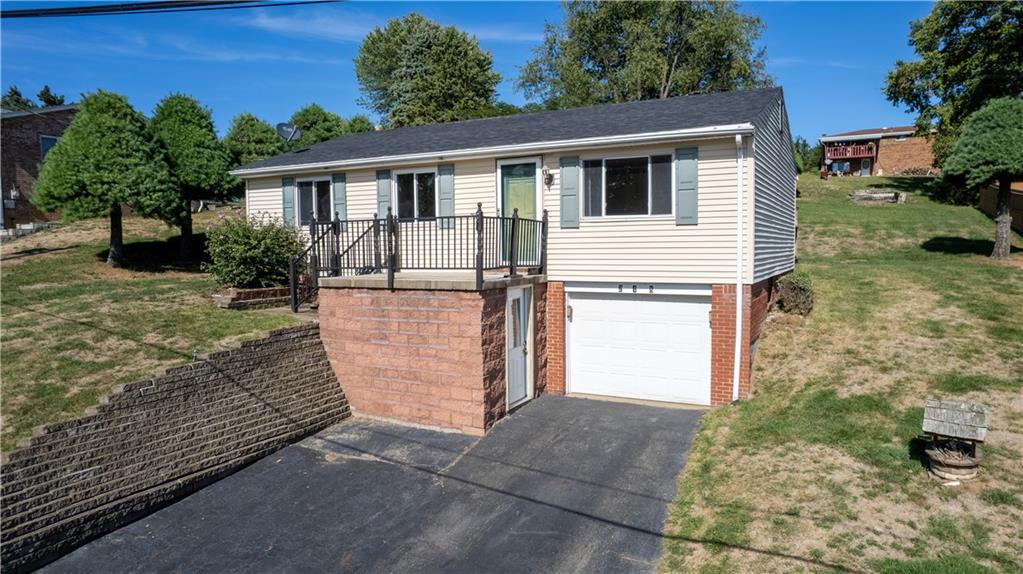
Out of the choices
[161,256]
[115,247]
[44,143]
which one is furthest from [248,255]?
[44,143]

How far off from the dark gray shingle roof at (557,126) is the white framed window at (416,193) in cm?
53

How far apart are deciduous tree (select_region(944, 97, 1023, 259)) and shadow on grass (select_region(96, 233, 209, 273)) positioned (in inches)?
873

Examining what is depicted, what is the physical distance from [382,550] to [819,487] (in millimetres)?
5372

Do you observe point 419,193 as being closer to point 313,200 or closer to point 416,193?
point 416,193

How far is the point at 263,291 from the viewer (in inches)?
508

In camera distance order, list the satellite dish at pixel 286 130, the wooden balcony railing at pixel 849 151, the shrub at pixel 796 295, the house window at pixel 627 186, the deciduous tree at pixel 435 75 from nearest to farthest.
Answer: the house window at pixel 627 186 < the shrub at pixel 796 295 < the satellite dish at pixel 286 130 < the deciduous tree at pixel 435 75 < the wooden balcony railing at pixel 849 151

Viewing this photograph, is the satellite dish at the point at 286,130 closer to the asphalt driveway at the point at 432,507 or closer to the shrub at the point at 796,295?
the asphalt driveway at the point at 432,507

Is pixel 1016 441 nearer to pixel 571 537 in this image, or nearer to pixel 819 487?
pixel 819 487

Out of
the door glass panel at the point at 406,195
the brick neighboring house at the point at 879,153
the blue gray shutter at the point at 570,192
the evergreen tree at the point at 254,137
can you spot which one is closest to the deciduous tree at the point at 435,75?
the evergreen tree at the point at 254,137

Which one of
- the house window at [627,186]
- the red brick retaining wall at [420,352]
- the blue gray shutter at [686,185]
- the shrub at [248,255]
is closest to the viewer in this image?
the red brick retaining wall at [420,352]

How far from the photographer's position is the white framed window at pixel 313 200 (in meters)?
15.2

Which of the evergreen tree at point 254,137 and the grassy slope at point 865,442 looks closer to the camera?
the grassy slope at point 865,442

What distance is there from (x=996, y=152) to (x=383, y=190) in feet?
52.1

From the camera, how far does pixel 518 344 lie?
1136 centimetres
